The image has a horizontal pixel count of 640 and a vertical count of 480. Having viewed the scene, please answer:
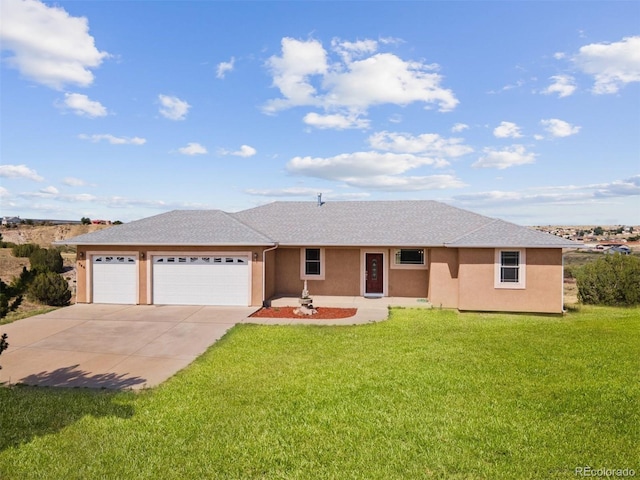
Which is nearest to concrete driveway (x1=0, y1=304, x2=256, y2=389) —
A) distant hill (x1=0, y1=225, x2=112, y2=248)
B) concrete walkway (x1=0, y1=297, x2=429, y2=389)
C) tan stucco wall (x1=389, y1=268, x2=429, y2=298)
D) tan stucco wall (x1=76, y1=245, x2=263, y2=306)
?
concrete walkway (x1=0, y1=297, x2=429, y2=389)

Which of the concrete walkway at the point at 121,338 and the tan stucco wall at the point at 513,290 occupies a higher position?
the tan stucco wall at the point at 513,290

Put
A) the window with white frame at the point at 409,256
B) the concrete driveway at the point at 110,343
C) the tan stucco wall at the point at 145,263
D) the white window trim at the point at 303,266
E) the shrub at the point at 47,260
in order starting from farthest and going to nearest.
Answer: the shrub at the point at 47,260
the white window trim at the point at 303,266
the window with white frame at the point at 409,256
the tan stucco wall at the point at 145,263
the concrete driveway at the point at 110,343

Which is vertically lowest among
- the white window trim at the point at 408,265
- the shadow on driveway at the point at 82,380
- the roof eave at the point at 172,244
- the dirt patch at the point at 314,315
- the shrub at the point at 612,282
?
the shadow on driveway at the point at 82,380

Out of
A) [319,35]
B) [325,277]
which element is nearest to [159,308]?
[325,277]

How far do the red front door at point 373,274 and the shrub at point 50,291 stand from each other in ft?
49.7

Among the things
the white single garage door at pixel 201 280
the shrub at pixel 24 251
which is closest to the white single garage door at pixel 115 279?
the white single garage door at pixel 201 280

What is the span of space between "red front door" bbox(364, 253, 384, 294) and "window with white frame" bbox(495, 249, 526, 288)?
501cm

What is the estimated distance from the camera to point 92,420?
20.4 ft

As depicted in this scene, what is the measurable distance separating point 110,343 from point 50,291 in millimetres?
10829

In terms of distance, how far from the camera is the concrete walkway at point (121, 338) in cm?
851

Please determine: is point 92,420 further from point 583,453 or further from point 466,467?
point 583,453

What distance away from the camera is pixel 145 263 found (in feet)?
54.4

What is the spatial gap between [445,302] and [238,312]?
853 centimetres

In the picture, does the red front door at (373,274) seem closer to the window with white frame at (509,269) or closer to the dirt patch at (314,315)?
the dirt patch at (314,315)
